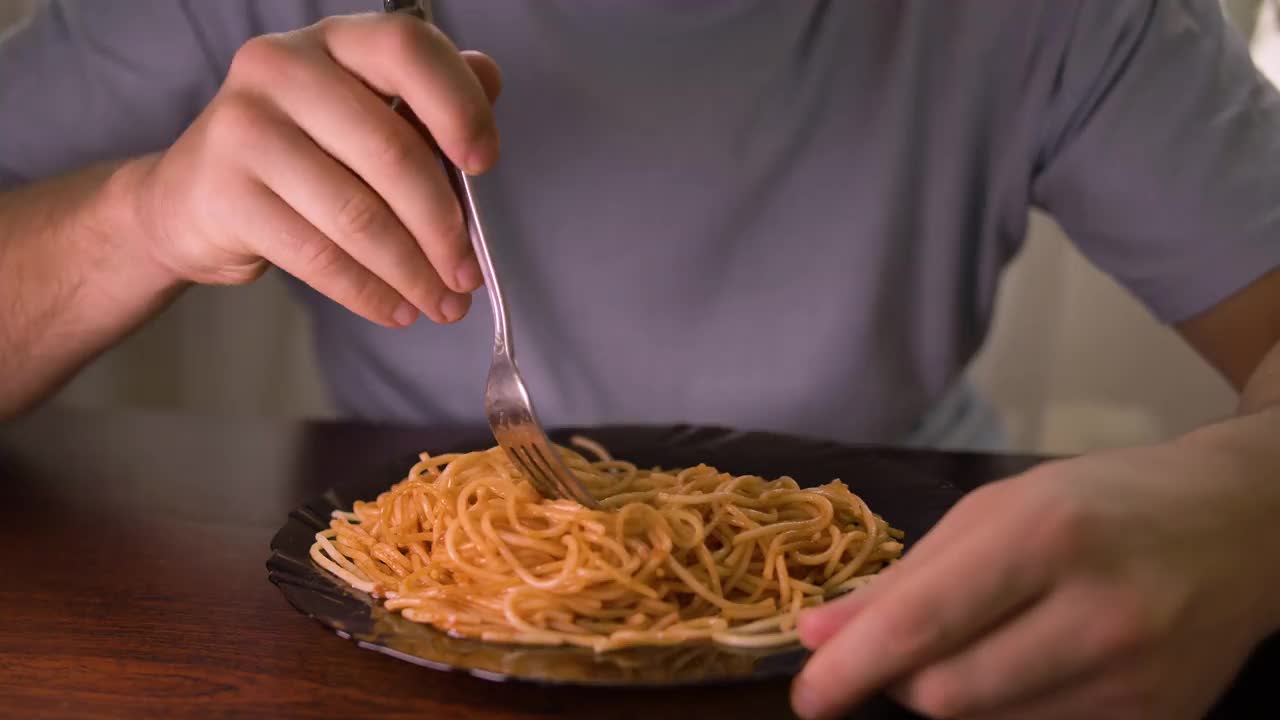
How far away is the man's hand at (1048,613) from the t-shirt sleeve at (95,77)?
1.21m

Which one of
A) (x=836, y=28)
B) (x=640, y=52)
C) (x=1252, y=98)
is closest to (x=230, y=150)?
(x=640, y=52)

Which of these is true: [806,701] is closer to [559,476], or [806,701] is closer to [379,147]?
[559,476]

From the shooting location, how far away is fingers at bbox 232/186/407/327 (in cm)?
91

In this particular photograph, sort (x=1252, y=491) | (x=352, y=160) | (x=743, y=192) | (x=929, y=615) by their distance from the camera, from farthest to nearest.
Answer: (x=743, y=192) → (x=352, y=160) → (x=1252, y=491) → (x=929, y=615)

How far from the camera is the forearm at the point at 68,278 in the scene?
1172mm

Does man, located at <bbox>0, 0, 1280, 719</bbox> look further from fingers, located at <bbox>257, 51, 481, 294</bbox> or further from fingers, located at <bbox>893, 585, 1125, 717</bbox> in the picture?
fingers, located at <bbox>893, 585, 1125, 717</bbox>

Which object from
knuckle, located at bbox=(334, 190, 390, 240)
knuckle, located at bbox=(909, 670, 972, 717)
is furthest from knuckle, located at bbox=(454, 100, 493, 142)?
knuckle, located at bbox=(909, 670, 972, 717)

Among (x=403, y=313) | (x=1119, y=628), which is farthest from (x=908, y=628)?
(x=403, y=313)

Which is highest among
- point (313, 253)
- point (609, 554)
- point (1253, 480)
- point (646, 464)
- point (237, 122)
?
point (237, 122)

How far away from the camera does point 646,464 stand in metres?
1.16

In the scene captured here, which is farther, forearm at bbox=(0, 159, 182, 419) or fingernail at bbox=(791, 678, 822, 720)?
forearm at bbox=(0, 159, 182, 419)

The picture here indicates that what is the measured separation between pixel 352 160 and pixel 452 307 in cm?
15

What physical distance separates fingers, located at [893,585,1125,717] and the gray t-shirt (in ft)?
3.05

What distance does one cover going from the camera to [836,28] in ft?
4.87
